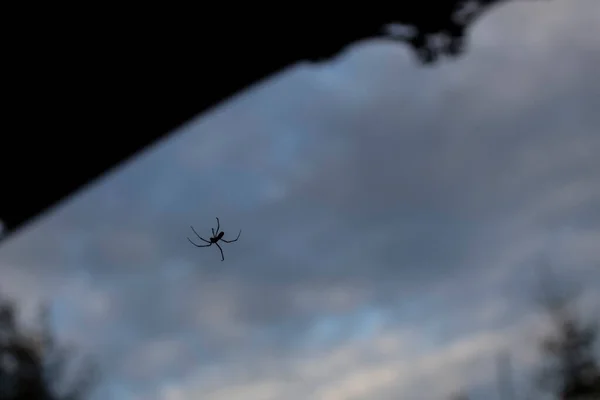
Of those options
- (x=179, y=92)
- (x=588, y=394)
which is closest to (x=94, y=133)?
(x=179, y=92)

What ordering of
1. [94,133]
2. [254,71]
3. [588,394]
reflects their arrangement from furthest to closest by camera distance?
[588,394], [94,133], [254,71]

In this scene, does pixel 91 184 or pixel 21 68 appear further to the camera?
pixel 91 184

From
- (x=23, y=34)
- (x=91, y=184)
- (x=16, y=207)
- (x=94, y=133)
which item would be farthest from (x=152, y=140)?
(x=16, y=207)

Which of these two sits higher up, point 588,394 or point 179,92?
point 588,394

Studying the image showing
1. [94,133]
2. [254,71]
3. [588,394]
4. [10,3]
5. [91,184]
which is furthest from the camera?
A: [588,394]

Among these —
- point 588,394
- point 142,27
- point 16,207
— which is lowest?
point 16,207

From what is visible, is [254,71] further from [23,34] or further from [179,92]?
[23,34]
